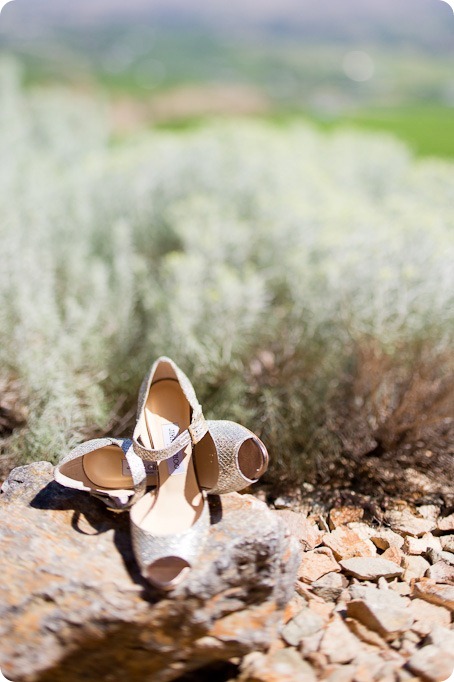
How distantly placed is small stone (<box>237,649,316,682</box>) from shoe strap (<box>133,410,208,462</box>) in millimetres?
521

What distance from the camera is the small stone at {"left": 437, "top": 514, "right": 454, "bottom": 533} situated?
6.72ft

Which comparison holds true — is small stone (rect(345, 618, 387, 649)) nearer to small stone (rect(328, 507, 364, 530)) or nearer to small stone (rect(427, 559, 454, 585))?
small stone (rect(427, 559, 454, 585))

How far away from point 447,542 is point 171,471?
896mm

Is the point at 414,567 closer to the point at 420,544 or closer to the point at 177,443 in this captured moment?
the point at 420,544

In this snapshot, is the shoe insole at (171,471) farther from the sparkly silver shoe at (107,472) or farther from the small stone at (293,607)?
the small stone at (293,607)

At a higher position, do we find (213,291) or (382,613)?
(213,291)

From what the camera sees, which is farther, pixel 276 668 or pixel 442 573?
pixel 442 573

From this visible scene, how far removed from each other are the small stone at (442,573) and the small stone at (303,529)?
0.33 m

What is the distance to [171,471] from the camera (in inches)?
72.8

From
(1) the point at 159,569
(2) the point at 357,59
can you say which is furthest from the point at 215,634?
(2) the point at 357,59

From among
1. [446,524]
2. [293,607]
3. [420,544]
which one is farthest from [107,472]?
[446,524]

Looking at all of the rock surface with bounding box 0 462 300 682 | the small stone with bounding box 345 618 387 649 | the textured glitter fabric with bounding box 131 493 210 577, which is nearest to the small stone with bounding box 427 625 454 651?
the small stone with bounding box 345 618 387 649

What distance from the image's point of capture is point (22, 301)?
2441mm

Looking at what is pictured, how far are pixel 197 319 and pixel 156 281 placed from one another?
26.6 inches
